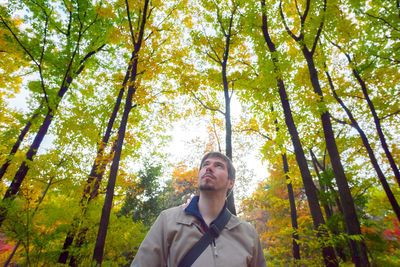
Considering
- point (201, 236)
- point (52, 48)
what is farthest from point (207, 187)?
point (52, 48)

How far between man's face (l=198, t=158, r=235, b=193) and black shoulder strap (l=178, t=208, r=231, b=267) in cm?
32

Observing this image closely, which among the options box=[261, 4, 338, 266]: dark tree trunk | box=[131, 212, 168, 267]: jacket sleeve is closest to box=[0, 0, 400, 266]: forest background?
box=[261, 4, 338, 266]: dark tree trunk

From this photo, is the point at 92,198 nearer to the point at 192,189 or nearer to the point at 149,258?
the point at 149,258

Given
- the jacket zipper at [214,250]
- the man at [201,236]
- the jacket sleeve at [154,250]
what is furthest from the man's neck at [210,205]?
the jacket sleeve at [154,250]

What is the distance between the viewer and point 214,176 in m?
2.07

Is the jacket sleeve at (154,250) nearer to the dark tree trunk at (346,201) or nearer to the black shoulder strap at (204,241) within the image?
the black shoulder strap at (204,241)

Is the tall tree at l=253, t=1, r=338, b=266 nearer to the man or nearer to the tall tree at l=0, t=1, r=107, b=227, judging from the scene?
the man

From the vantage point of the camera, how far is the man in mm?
1493

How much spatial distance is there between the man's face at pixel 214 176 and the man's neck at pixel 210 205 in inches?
3.0

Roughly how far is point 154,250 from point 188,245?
277 mm

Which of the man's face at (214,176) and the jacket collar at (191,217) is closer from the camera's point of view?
the jacket collar at (191,217)

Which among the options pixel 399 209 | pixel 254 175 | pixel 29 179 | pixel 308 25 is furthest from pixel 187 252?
pixel 254 175

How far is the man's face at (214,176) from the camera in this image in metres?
1.98

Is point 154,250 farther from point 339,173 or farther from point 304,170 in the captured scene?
point 339,173
